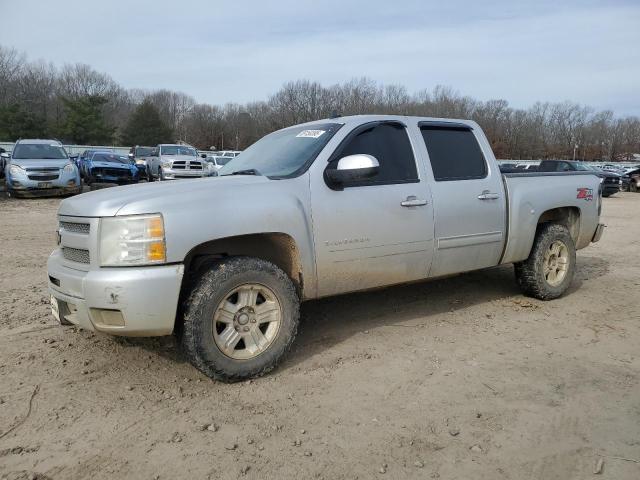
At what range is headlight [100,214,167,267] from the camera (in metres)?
3.32

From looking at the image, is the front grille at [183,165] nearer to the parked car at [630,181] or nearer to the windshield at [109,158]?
the windshield at [109,158]

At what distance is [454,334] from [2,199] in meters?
15.1

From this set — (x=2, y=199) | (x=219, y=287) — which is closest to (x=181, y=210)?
(x=219, y=287)

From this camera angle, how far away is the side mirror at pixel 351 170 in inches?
153

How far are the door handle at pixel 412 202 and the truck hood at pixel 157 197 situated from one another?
1.15 m

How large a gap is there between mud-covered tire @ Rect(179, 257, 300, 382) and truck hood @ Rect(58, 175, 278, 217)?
0.46 m

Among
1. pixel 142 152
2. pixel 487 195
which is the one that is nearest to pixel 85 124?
pixel 142 152

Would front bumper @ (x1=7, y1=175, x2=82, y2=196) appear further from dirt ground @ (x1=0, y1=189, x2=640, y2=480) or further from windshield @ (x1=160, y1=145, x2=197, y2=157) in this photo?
dirt ground @ (x1=0, y1=189, x2=640, y2=480)

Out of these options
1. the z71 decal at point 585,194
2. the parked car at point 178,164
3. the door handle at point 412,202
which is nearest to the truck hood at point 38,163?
the parked car at point 178,164

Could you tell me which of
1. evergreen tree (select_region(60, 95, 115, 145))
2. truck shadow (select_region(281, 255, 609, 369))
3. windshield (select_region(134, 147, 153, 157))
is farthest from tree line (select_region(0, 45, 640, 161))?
truck shadow (select_region(281, 255, 609, 369))

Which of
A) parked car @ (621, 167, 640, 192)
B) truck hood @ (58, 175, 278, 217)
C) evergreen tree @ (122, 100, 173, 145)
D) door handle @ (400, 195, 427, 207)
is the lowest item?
parked car @ (621, 167, 640, 192)

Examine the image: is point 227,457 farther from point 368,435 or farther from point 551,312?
point 551,312

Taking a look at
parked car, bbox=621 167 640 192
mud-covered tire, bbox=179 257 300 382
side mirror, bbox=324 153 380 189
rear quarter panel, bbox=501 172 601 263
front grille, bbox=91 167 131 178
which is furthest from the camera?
parked car, bbox=621 167 640 192

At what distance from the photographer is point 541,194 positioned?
5.55 m
